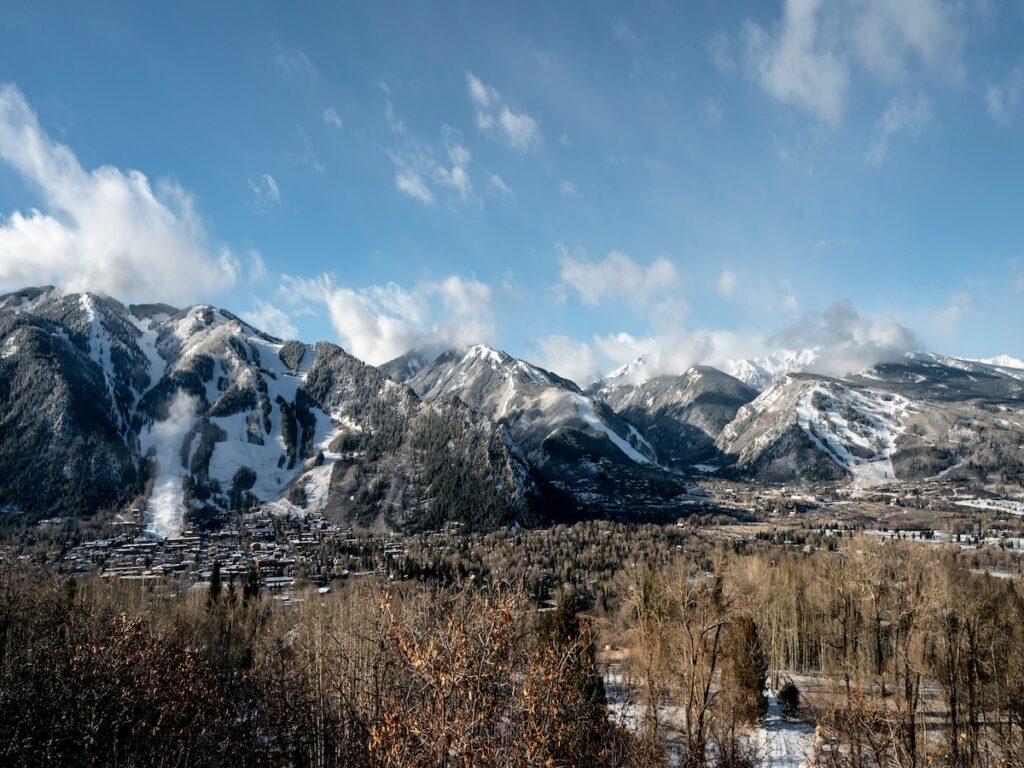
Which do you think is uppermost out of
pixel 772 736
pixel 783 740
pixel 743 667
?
pixel 743 667

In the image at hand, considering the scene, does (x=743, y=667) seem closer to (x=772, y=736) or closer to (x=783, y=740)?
(x=772, y=736)

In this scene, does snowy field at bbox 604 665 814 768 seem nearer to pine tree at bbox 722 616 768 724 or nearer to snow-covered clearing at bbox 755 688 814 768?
snow-covered clearing at bbox 755 688 814 768

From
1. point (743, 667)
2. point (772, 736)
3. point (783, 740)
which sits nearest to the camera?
point (743, 667)

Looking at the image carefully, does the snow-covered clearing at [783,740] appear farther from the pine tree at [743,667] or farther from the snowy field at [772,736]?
the pine tree at [743,667]

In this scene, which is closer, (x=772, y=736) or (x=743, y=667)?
(x=743, y=667)

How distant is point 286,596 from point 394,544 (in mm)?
77335

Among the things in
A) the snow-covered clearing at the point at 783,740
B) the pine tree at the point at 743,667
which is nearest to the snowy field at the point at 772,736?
the snow-covered clearing at the point at 783,740

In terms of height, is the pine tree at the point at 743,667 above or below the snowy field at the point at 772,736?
above

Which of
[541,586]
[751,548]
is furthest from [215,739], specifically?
[751,548]

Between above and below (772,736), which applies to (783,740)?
below

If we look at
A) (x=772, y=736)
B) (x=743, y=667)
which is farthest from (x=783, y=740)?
(x=743, y=667)

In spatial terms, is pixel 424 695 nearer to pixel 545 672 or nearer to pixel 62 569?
pixel 545 672

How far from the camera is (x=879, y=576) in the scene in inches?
1665

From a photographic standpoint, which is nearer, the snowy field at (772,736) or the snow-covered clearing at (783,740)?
the snowy field at (772,736)
